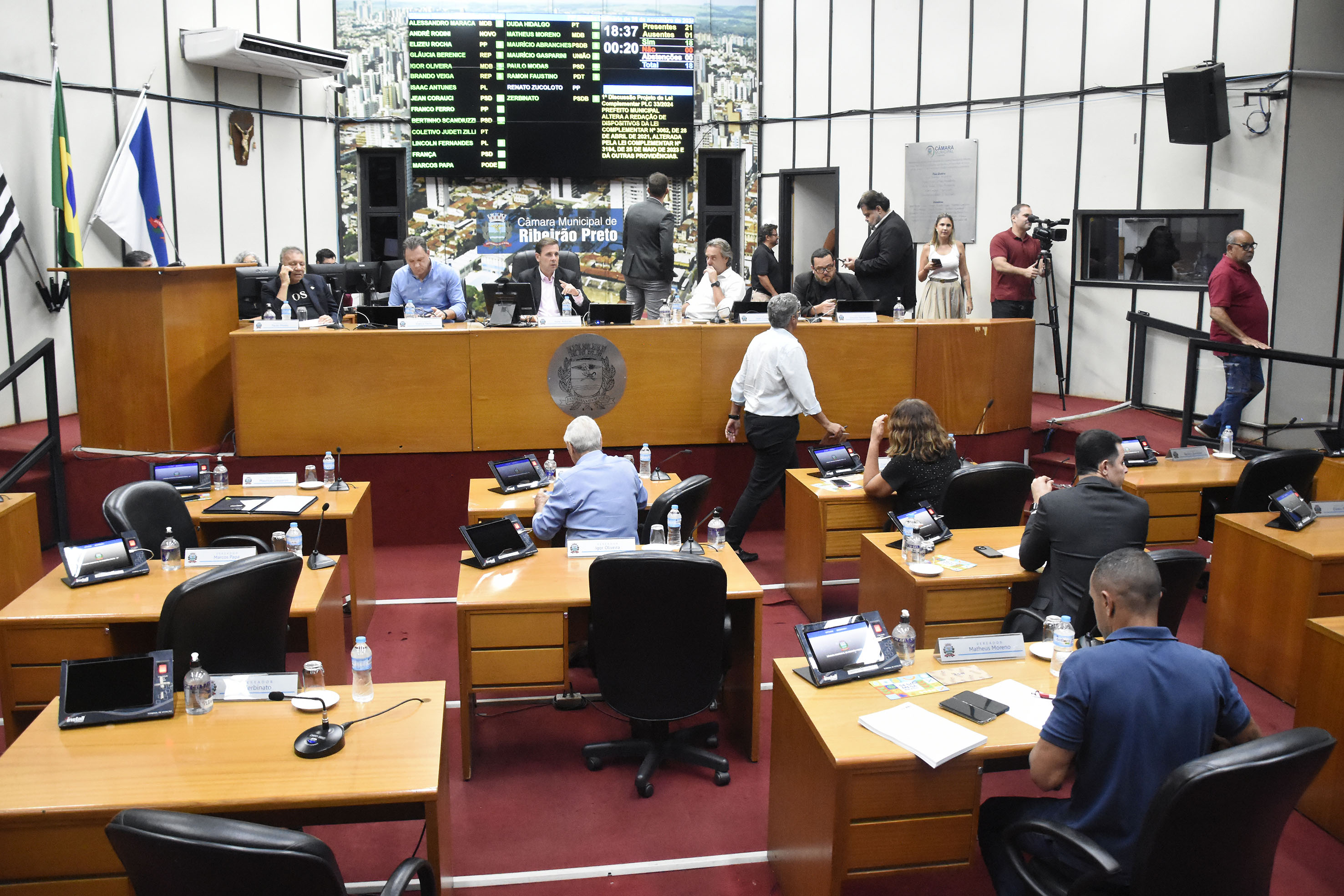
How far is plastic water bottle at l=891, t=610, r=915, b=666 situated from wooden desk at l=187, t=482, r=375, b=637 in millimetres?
3020

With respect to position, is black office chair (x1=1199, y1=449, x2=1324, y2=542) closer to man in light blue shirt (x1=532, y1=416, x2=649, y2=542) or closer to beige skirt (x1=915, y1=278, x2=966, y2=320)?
man in light blue shirt (x1=532, y1=416, x2=649, y2=542)

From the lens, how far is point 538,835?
3674 mm

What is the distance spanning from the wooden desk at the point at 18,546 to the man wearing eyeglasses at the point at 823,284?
18.3 feet

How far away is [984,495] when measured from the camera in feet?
16.8

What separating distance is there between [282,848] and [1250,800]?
6.71 feet

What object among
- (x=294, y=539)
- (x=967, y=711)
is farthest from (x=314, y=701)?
(x=967, y=711)

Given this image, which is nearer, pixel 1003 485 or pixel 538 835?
pixel 538 835

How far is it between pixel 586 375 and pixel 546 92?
5256mm

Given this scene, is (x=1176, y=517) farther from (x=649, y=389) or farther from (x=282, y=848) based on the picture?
(x=282, y=848)

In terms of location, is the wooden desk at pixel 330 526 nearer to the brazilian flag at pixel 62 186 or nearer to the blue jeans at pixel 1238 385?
the brazilian flag at pixel 62 186

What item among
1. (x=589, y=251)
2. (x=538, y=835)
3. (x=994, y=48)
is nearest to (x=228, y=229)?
(x=589, y=251)

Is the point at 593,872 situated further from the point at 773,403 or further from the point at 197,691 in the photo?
the point at 773,403

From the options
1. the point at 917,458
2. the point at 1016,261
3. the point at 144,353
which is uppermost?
the point at 1016,261

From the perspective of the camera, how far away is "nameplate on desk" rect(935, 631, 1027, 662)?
3393 millimetres
